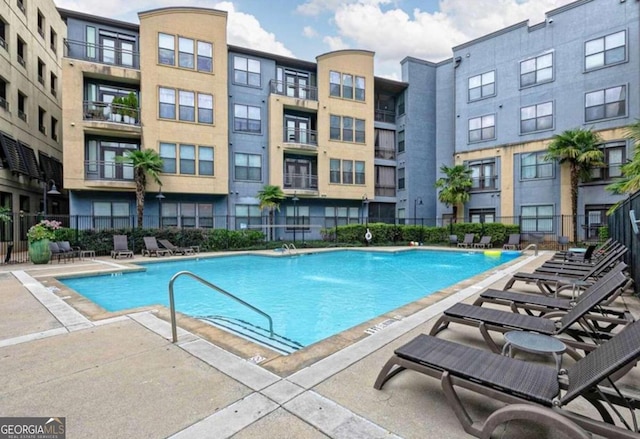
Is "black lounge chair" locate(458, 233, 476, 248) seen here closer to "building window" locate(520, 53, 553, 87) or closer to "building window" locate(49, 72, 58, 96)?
"building window" locate(520, 53, 553, 87)

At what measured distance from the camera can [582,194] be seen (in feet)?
63.1

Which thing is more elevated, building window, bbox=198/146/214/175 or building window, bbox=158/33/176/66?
building window, bbox=158/33/176/66

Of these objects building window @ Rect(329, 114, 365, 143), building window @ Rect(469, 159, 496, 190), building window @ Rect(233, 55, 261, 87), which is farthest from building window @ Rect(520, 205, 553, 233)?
Answer: building window @ Rect(233, 55, 261, 87)

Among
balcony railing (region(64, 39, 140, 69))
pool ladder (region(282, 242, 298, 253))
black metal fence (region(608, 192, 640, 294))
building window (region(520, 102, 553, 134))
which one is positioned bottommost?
pool ladder (region(282, 242, 298, 253))

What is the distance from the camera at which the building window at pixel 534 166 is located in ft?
67.5

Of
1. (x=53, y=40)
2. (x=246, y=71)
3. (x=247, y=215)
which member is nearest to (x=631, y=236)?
(x=247, y=215)

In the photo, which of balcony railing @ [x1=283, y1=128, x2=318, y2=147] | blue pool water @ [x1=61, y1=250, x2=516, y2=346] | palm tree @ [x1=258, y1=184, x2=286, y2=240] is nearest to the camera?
blue pool water @ [x1=61, y1=250, x2=516, y2=346]

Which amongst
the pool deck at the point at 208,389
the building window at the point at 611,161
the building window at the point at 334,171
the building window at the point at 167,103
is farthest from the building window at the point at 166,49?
the building window at the point at 611,161

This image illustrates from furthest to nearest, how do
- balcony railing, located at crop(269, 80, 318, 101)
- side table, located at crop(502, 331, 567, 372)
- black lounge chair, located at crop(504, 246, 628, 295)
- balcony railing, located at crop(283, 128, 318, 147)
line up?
1. balcony railing, located at crop(283, 128, 318, 147)
2. balcony railing, located at crop(269, 80, 318, 101)
3. black lounge chair, located at crop(504, 246, 628, 295)
4. side table, located at crop(502, 331, 567, 372)

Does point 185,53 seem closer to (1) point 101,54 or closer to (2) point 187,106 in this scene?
(2) point 187,106

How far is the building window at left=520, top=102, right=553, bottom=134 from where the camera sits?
2075 cm

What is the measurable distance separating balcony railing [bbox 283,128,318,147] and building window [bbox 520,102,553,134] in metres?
13.4

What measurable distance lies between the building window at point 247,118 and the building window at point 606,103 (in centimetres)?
1941

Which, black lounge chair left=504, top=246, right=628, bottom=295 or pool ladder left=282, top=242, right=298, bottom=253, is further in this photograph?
pool ladder left=282, top=242, right=298, bottom=253
